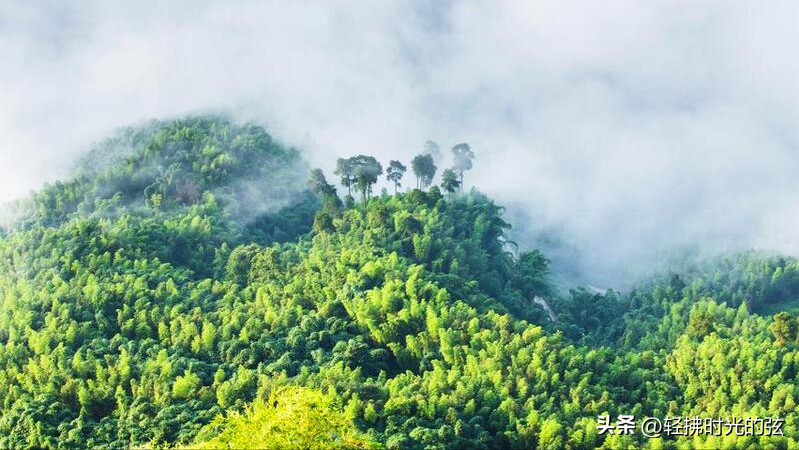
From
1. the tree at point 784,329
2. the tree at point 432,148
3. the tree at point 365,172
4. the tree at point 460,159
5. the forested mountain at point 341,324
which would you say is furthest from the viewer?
the tree at point 432,148

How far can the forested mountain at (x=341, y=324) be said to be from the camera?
5431cm

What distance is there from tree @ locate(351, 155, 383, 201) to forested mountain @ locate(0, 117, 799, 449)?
0.67ft

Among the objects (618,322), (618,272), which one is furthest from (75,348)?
(618,272)

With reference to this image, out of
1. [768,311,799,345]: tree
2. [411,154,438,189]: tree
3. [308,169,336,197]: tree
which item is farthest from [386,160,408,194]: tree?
[768,311,799,345]: tree

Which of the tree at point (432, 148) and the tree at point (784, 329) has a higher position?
the tree at point (432, 148)

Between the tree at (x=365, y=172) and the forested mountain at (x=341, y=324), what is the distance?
20 cm

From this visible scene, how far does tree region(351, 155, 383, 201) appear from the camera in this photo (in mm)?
76062

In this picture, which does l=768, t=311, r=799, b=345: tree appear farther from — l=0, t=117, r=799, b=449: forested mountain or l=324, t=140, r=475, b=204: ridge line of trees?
l=324, t=140, r=475, b=204: ridge line of trees

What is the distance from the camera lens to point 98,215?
242 feet

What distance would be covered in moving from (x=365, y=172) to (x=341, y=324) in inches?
643

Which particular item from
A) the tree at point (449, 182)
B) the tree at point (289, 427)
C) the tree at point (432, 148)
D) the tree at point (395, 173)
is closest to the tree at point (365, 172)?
the tree at point (395, 173)

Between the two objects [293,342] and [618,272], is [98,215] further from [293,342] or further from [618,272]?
[618,272]

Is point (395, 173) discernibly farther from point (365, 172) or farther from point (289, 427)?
point (289, 427)

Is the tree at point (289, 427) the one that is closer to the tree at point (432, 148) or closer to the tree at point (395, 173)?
the tree at point (395, 173)
